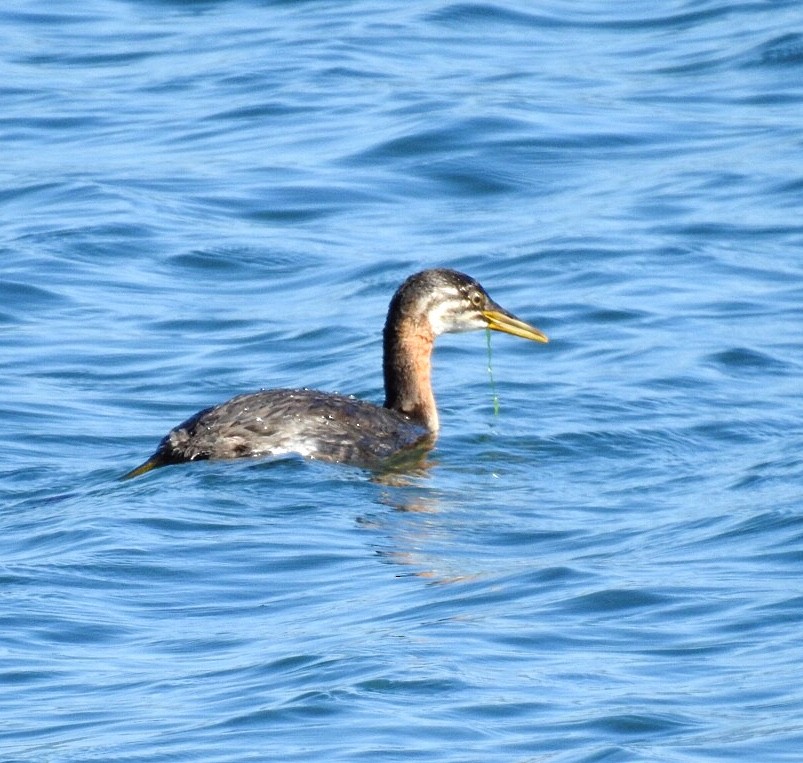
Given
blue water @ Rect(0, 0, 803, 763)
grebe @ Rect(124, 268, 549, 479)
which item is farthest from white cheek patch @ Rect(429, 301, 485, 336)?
blue water @ Rect(0, 0, 803, 763)

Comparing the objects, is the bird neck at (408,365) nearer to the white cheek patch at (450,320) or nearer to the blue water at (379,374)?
the white cheek patch at (450,320)

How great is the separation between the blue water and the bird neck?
322 mm

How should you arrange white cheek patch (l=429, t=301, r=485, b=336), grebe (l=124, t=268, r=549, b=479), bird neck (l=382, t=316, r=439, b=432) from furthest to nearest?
white cheek patch (l=429, t=301, r=485, b=336) → bird neck (l=382, t=316, r=439, b=432) → grebe (l=124, t=268, r=549, b=479)

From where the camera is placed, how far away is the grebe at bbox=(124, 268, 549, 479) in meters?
11.0

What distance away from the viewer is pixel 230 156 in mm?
18969

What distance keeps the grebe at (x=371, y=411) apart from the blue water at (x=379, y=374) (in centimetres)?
21

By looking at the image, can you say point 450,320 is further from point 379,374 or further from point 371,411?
point 379,374

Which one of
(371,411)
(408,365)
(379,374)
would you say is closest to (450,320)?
(408,365)

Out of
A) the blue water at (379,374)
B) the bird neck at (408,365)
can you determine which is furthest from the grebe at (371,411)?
the blue water at (379,374)

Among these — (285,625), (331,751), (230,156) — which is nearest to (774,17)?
(230,156)

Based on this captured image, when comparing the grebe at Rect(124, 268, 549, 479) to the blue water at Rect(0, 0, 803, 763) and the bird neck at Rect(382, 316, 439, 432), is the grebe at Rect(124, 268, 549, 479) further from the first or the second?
the blue water at Rect(0, 0, 803, 763)

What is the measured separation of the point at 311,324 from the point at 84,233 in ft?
10.1

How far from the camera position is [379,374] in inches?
542

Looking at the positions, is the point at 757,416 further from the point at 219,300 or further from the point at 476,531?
the point at 219,300
